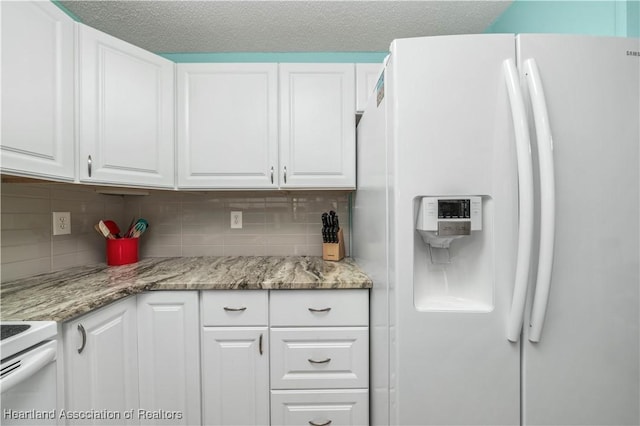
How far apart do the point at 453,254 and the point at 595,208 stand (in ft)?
1.44

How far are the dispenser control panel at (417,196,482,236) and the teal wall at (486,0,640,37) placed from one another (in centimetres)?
90

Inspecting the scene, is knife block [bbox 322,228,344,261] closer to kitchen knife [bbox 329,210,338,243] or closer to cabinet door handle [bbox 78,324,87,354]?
kitchen knife [bbox 329,210,338,243]

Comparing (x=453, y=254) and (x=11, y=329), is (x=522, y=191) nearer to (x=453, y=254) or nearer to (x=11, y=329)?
(x=453, y=254)

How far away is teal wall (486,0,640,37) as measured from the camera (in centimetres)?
99

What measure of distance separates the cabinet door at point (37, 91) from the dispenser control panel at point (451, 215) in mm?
1477

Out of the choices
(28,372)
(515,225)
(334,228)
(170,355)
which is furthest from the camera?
(334,228)

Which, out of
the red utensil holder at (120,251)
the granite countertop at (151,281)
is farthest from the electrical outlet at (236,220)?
the red utensil holder at (120,251)

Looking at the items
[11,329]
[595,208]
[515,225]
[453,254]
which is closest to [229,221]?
[11,329]

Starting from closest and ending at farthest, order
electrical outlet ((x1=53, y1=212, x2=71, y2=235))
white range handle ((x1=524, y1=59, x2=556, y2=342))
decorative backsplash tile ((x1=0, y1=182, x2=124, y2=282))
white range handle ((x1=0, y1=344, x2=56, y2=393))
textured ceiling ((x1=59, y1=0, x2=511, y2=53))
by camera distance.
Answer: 1. white range handle ((x1=0, y1=344, x2=56, y2=393))
2. white range handle ((x1=524, y1=59, x2=556, y2=342))
3. decorative backsplash tile ((x1=0, y1=182, x2=124, y2=282))
4. electrical outlet ((x1=53, y1=212, x2=71, y2=235))
5. textured ceiling ((x1=59, y1=0, x2=511, y2=53))

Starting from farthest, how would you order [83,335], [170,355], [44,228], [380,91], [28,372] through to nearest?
[44,228] → [170,355] → [380,91] → [83,335] → [28,372]

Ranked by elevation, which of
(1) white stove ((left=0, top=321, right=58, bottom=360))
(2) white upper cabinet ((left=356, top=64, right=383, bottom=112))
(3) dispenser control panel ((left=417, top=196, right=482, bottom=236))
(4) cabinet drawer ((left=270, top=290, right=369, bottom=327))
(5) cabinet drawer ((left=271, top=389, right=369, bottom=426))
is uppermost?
(2) white upper cabinet ((left=356, top=64, right=383, bottom=112))

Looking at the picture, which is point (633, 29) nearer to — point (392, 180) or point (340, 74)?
point (392, 180)

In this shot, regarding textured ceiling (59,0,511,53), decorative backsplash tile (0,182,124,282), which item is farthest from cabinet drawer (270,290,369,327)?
textured ceiling (59,0,511,53)

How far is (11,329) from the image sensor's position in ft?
2.64
